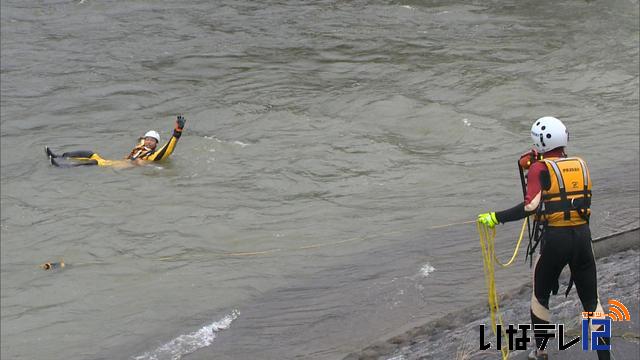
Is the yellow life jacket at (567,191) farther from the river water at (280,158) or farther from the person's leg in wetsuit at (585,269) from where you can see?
the river water at (280,158)

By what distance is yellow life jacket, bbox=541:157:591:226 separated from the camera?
5922 mm

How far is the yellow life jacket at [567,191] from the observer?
5.92 metres

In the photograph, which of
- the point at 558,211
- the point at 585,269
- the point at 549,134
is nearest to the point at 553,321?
the point at 585,269

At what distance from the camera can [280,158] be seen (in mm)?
14539

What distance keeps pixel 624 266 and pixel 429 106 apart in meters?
8.65

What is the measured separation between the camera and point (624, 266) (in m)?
8.55

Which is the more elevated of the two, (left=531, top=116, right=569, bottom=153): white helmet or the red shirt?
Result: (left=531, top=116, right=569, bottom=153): white helmet

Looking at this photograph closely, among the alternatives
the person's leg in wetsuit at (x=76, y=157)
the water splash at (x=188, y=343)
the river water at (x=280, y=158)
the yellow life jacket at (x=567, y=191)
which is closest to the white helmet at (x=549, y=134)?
the yellow life jacket at (x=567, y=191)

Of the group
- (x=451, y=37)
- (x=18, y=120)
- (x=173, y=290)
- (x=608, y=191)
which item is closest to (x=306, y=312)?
(x=173, y=290)

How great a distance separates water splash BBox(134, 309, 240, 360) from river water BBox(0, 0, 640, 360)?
25mm

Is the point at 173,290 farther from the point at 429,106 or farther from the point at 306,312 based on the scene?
the point at 429,106

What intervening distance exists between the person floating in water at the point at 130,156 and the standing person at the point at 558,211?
9151 millimetres

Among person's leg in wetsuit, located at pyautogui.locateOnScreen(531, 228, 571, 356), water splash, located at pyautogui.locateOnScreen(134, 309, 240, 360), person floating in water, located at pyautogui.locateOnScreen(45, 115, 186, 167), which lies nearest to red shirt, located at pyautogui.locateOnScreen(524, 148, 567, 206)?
person's leg in wetsuit, located at pyautogui.locateOnScreen(531, 228, 571, 356)

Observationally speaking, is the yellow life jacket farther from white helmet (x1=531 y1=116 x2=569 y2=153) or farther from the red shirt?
white helmet (x1=531 y1=116 x2=569 y2=153)
